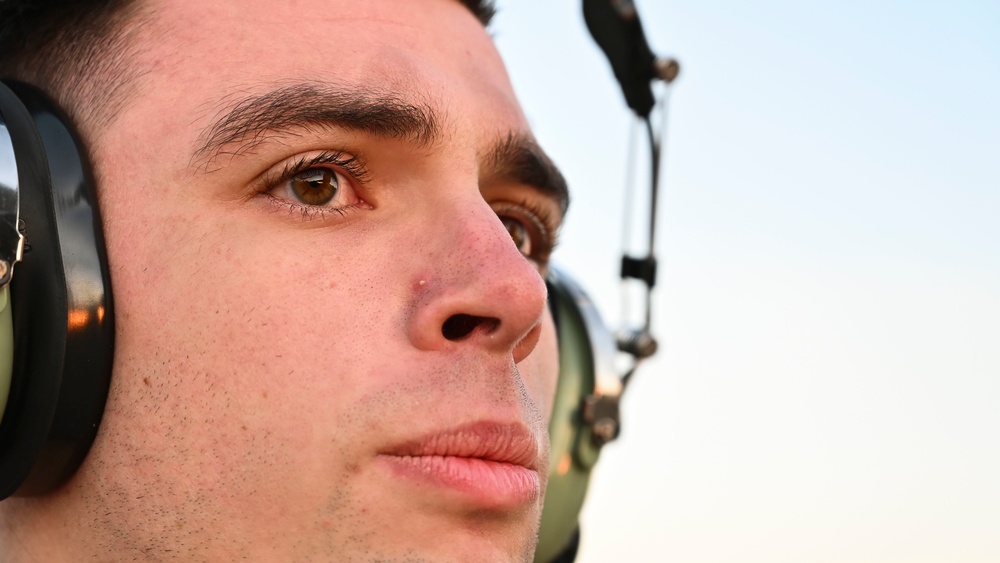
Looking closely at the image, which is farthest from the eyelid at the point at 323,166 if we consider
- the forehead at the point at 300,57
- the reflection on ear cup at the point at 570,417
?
the reflection on ear cup at the point at 570,417

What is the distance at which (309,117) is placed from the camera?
1378 millimetres

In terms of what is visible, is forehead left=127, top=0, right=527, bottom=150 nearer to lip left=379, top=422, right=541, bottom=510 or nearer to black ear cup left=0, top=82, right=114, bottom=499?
black ear cup left=0, top=82, right=114, bottom=499

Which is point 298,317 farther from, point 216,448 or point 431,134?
point 431,134

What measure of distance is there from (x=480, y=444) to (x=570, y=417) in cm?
88

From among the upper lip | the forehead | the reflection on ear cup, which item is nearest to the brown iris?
the forehead

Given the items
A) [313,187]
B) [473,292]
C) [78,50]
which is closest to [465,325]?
[473,292]

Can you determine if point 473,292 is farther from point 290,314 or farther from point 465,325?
point 290,314

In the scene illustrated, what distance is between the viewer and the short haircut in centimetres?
143

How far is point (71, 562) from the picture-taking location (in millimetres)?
1349

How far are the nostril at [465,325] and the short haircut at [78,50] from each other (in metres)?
0.60

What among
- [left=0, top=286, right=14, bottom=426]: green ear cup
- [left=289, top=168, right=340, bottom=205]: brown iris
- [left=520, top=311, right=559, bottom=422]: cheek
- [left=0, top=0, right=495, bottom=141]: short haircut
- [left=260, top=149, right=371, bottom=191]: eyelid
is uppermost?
[left=0, top=0, right=495, bottom=141]: short haircut

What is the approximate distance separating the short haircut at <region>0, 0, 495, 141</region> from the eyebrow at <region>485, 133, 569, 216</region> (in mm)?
580

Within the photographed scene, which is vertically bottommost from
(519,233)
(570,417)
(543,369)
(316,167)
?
(570,417)

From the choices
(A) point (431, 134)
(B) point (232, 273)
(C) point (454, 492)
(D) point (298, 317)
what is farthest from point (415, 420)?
(A) point (431, 134)
